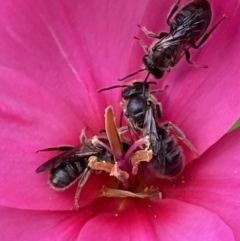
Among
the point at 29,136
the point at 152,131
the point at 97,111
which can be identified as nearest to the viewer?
the point at 152,131

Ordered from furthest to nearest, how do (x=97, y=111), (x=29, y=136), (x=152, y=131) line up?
(x=97, y=111) < (x=29, y=136) < (x=152, y=131)

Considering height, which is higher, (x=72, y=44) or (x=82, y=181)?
(x=72, y=44)

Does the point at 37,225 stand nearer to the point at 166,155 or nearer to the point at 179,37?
the point at 166,155

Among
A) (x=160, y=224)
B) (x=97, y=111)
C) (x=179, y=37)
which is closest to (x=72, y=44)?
A: (x=97, y=111)

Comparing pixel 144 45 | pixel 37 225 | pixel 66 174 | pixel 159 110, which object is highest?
pixel 144 45

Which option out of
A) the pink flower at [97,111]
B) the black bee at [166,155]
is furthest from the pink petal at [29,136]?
the black bee at [166,155]

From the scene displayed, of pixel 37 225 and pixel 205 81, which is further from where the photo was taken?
pixel 205 81

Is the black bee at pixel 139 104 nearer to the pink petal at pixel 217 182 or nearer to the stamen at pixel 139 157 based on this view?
the stamen at pixel 139 157
